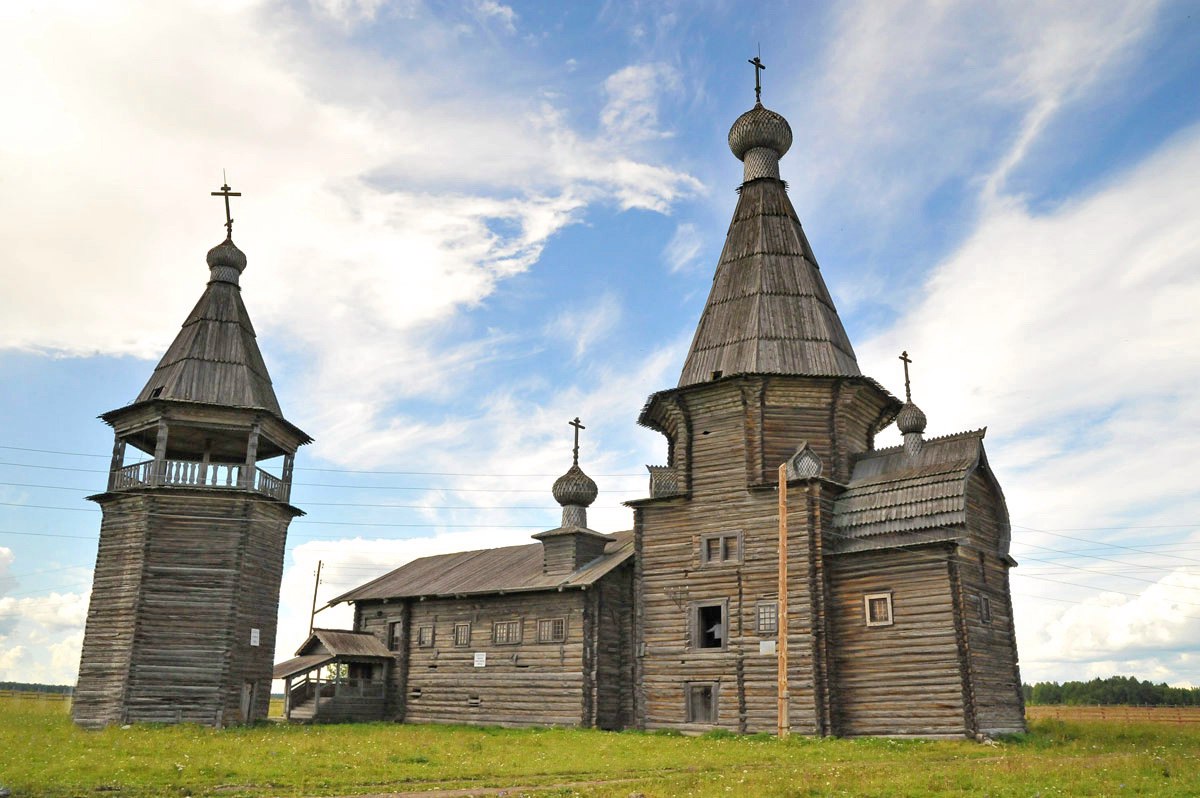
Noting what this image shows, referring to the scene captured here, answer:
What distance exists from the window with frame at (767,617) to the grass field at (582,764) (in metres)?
3.06

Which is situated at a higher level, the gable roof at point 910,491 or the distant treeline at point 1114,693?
the gable roof at point 910,491

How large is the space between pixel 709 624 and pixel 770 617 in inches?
126

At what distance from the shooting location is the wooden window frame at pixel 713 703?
2792cm

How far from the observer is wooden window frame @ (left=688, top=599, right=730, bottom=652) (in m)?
28.4

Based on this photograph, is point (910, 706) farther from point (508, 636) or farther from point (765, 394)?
point (508, 636)

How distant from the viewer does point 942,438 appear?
2841cm

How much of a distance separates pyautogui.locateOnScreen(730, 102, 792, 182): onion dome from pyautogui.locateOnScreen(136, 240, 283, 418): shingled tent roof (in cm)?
1911

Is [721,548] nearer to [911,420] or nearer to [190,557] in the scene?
[911,420]

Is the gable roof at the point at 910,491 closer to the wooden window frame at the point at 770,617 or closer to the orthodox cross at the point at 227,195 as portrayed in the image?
the wooden window frame at the point at 770,617

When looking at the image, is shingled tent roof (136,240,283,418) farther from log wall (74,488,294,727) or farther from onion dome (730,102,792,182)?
onion dome (730,102,792,182)

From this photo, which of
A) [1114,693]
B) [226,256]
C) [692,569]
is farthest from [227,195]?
[1114,693]

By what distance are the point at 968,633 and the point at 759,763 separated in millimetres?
9021

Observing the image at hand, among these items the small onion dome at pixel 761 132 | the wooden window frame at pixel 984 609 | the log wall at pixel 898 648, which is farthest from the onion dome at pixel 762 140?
the wooden window frame at pixel 984 609

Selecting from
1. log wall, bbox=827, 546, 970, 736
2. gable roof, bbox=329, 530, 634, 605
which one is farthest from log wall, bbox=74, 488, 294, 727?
log wall, bbox=827, 546, 970, 736
